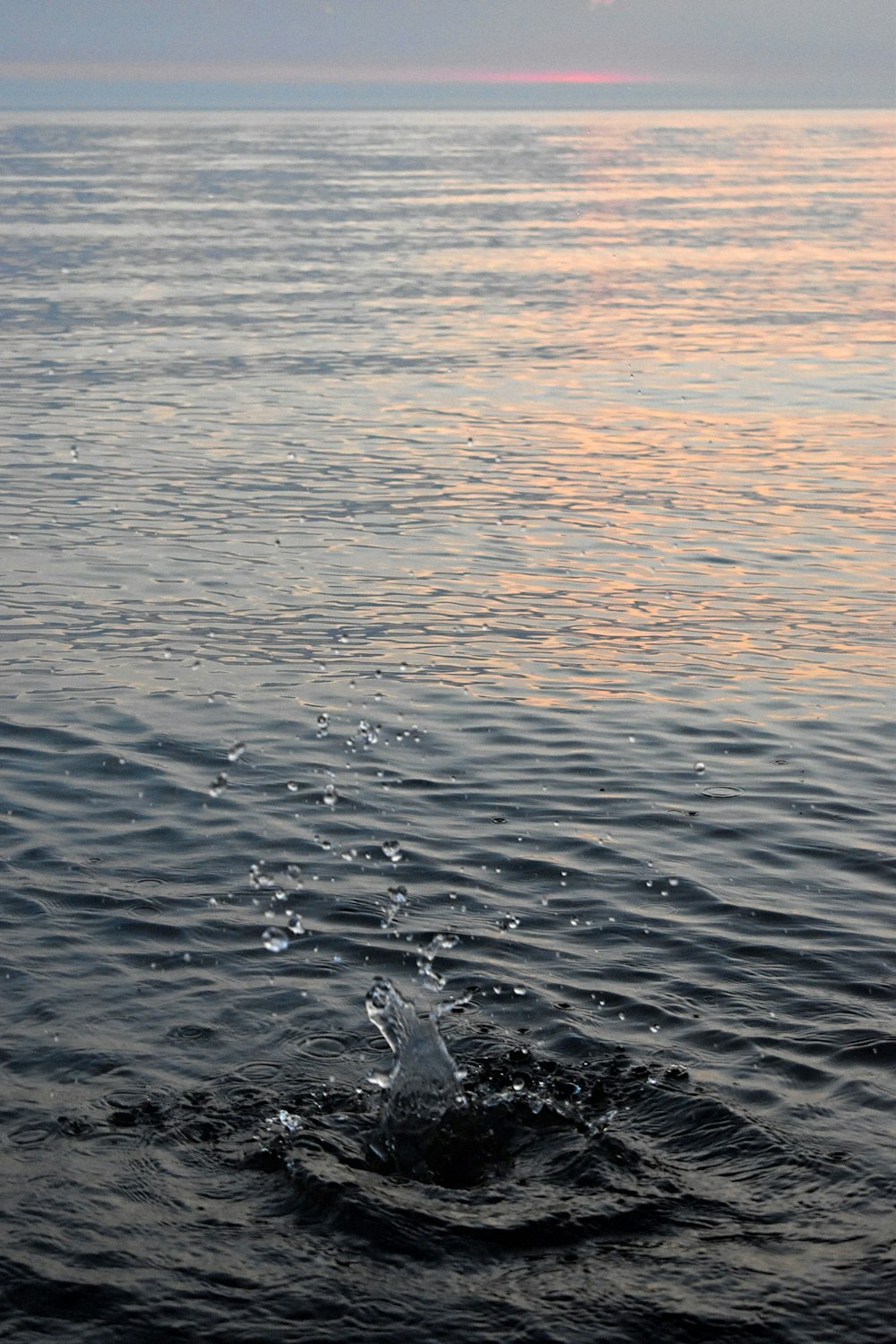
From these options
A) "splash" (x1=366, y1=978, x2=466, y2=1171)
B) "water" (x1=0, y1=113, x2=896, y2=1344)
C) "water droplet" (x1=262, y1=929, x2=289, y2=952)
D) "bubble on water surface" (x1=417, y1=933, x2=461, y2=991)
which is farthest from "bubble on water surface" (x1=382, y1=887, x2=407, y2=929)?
"splash" (x1=366, y1=978, x2=466, y2=1171)

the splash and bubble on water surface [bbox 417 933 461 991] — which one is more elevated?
bubble on water surface [bbox 417 933 461 991]

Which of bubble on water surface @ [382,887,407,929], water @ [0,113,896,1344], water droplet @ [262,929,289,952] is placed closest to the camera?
water @ [0,113,896,1344]

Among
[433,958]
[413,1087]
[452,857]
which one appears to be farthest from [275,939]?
[413,1087]

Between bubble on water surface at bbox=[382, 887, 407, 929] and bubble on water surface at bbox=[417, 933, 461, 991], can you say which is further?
bubble on water surface at bbox=[382, 887, 407, 929]

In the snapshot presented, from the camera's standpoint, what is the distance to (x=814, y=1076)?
28.4 ft

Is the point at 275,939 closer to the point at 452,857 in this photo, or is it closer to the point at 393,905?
the point at 393,905

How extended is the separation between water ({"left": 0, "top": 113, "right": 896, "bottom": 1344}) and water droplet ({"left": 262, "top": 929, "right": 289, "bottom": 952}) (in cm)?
2

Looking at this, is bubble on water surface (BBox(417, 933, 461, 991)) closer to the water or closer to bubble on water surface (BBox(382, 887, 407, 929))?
the water

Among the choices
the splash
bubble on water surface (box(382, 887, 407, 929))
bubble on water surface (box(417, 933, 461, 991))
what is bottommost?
the splash

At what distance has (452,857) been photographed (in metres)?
11.2

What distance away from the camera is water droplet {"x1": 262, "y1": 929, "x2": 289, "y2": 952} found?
1001cm

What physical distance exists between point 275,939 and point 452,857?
1.52 m

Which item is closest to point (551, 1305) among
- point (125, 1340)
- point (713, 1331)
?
point (713, 1331)

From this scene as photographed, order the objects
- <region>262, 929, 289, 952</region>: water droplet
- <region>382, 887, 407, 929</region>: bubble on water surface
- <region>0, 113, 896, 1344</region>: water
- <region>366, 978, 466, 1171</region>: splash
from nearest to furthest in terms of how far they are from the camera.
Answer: <region>0, 113, 896, 1344</region>: water → <region>366, 978, 466, 1171</region>: splash → <region>262, 929, 289, 952</region>: water droplet → <region>382, 887, 407, 929</region>: bubble on water surface
